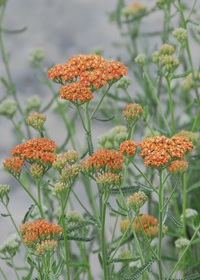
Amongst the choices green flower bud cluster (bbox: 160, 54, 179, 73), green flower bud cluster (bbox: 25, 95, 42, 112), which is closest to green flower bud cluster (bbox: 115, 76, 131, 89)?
green flower bud cluster (bbox: 160, 54, 179, 73)

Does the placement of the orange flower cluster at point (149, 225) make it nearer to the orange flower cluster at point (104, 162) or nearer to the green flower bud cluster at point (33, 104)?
the orange flower cluster at point (104, 162)

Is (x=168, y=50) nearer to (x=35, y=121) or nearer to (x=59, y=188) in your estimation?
(x=35, y=121)

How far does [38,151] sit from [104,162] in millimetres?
206

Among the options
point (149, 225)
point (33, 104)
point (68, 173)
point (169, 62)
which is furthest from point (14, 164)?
point (33, 104)

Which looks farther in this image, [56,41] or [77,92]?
[56,41]

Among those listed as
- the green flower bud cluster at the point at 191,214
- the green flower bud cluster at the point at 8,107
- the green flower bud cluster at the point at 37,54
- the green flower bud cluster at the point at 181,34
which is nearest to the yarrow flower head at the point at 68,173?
the green flower bud cluster at the point at 191,214

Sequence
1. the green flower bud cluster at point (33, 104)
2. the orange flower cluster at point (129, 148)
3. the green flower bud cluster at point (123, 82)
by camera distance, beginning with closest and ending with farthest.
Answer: the orange flower cluster at point (129, 148), the green flower bud cluster at point (123, 82), the green flower bud cluster at point (33, 104)

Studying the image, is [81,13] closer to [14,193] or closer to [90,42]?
[90,42]

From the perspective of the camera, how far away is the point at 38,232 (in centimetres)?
115

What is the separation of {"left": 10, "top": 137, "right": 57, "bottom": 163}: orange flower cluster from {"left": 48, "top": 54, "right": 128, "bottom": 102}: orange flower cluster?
6.1 inches

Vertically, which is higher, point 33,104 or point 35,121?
point 33,104

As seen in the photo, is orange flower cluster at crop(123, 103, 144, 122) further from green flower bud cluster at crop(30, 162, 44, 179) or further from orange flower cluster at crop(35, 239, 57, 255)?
orange flower cluster at crop(35, 239, 57, 255)

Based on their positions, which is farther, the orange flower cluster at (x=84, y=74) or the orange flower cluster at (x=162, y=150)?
the orange flower cluster at (x=84, y=74)

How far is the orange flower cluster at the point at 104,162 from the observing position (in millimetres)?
1179
